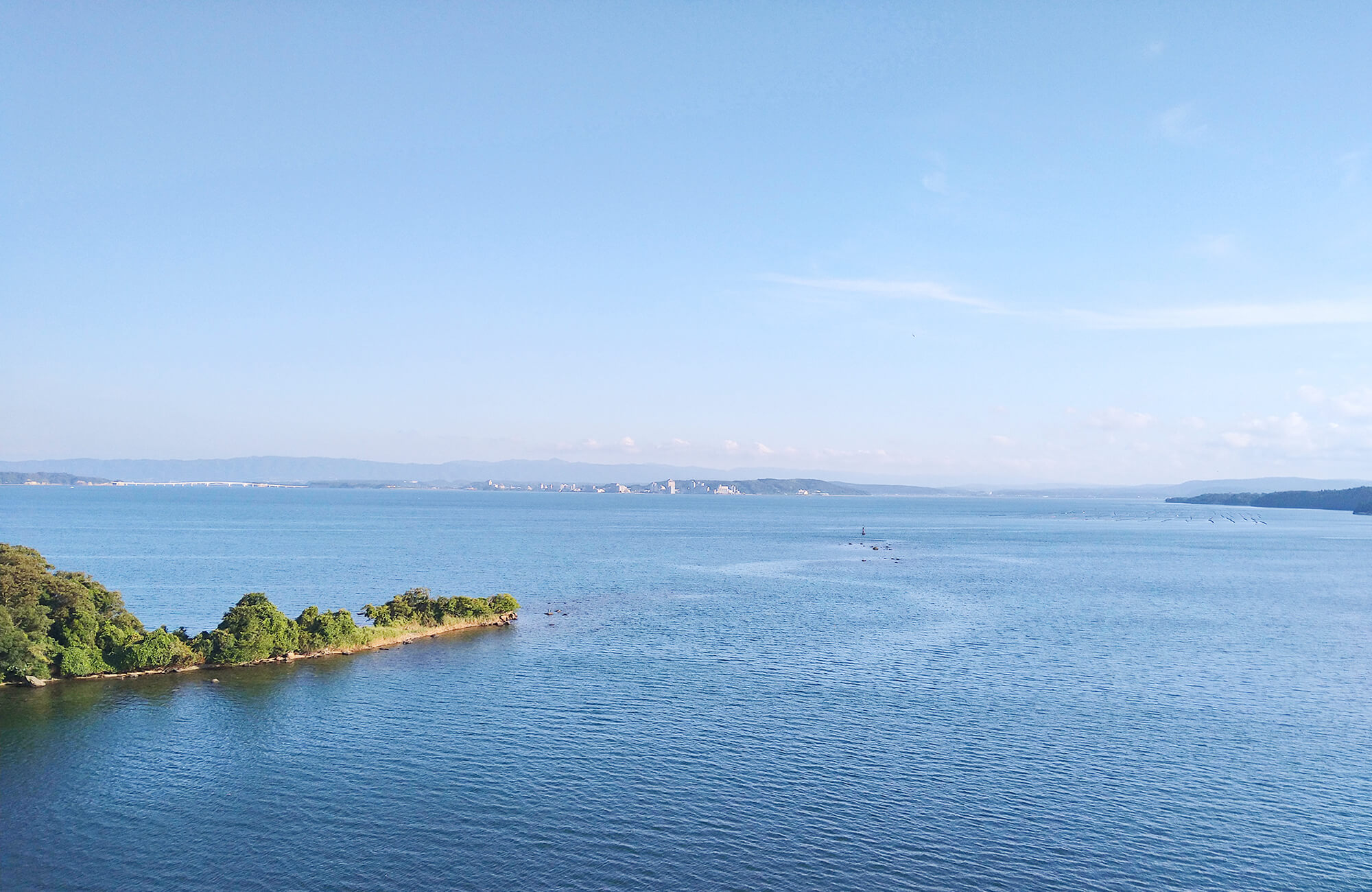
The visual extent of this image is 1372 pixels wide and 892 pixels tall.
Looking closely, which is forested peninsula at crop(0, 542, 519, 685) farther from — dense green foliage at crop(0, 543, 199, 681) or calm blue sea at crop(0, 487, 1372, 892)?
calm blue sea at crop(0, 487, 1372, 892)

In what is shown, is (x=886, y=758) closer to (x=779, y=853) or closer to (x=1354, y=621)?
(x=779, y=853)

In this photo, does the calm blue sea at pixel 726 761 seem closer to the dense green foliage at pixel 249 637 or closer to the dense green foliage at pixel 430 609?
the dense green foliage at pixel 249 637

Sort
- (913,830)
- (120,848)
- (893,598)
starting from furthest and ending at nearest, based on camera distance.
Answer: (893,598) < (913,830) < (120,848)

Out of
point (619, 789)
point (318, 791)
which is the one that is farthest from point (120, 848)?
point (619, 789)

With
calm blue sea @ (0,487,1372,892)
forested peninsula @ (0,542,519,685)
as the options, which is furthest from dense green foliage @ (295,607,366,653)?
calm blue sea @ (0,487,1372,892)

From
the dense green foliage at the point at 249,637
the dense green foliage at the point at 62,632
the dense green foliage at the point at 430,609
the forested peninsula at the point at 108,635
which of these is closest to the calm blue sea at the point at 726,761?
the dense green foliage at the point at 249,637
